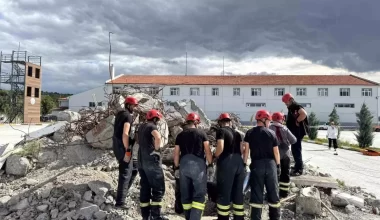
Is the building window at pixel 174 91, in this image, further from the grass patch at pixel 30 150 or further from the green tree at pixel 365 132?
the grass patch at pixel 30 150

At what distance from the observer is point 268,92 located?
1869 inches

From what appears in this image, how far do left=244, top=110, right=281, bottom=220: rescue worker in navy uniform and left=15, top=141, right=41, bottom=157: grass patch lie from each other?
5.20 metres

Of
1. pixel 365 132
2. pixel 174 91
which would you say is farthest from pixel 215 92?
pixel 365 132

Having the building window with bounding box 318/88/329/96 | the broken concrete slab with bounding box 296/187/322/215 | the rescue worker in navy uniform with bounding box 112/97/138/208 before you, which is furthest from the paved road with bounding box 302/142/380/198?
the building window with bounding box 318/88/329/96

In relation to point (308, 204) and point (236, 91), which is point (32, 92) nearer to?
point (236, 91)

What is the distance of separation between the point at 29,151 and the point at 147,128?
3.97 m

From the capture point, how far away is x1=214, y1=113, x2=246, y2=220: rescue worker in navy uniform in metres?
5.29

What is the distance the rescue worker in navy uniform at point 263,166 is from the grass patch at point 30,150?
205 inches

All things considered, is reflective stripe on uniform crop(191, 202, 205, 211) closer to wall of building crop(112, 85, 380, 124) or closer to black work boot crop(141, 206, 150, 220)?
black work boot crop(141, 206, 150, 220)

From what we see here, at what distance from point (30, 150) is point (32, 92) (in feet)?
119

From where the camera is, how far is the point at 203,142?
207 inches

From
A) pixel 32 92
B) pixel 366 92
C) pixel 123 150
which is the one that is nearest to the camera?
pixel 123 150

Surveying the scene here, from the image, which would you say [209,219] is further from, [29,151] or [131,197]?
[29,151]

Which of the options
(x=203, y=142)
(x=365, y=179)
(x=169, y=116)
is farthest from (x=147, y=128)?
(x=365, y=179)
